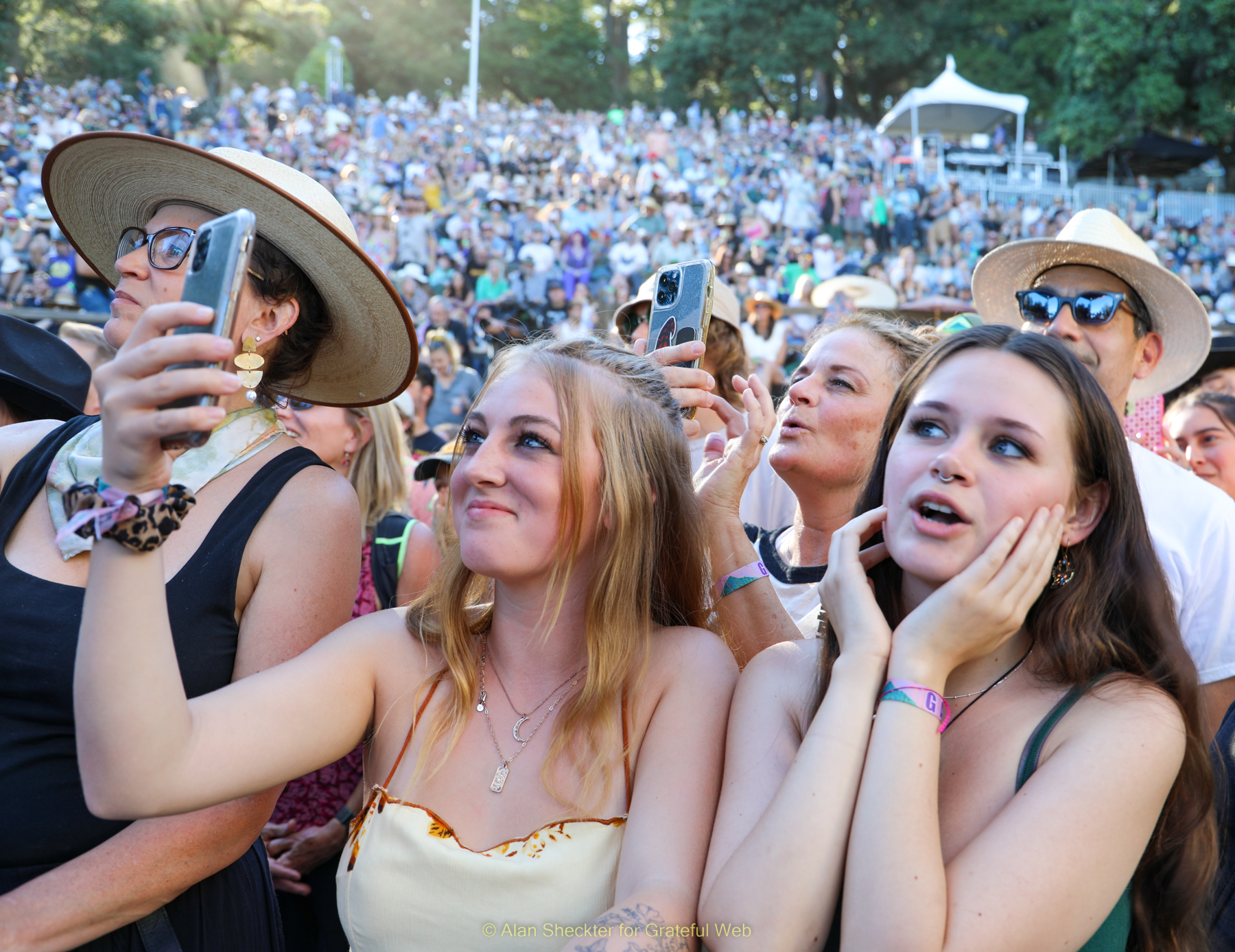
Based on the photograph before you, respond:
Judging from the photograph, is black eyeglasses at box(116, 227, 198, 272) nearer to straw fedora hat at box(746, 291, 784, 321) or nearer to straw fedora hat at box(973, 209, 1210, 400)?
straw fedora hat at box(973, 209, 1210, 400)

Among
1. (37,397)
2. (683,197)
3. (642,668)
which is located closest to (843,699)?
(642,668)

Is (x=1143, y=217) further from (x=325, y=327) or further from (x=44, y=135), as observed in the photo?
(x=325, y=327)

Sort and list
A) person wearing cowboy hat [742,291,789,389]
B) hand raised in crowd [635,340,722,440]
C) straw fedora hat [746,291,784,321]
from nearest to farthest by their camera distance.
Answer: hand raised in crowd [635,340,722,440]
person wearing cowboy hat [742,291,789,389]
straw fedora hat [746,291,784,321]

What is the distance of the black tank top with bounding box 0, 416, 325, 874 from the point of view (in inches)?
71.9

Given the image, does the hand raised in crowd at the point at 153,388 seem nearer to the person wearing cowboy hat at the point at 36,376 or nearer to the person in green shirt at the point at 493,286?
the person wearing cowboy hat at the point at 36,376

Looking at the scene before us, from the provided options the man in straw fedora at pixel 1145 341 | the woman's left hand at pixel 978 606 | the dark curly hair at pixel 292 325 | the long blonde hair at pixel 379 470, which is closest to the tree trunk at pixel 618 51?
the long blonde hair at pixel 379 470

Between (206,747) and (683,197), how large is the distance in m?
22.3

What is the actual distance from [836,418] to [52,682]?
216 cm

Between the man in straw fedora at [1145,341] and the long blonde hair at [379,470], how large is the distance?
2461 mm

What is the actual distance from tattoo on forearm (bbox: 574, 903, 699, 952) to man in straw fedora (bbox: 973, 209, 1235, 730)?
1.82m

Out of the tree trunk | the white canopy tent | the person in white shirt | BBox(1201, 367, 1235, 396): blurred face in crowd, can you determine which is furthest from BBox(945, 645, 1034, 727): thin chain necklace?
the tree trunk

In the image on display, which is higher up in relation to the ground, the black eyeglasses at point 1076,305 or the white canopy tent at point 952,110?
the white canopy tent at point 952,110

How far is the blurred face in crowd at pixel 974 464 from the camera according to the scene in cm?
172

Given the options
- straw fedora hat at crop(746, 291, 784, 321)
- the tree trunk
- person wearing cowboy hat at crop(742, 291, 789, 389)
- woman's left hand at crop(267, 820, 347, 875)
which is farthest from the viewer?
the tree trunk
